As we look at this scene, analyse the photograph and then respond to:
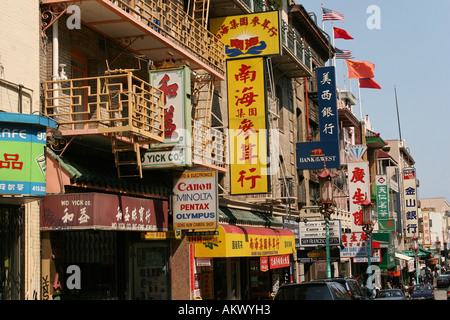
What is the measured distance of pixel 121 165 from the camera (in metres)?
19.0

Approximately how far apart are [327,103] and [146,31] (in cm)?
2452

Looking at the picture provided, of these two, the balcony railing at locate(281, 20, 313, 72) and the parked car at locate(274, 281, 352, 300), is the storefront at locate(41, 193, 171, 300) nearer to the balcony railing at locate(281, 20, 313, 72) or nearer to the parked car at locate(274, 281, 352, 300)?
the parked car at locate(274, 281, 352, 300)

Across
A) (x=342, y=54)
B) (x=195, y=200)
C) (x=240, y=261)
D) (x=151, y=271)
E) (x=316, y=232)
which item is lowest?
(x=240, y=261)

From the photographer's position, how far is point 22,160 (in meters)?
13.2

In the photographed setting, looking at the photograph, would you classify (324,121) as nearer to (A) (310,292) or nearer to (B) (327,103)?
(B) (327,103)

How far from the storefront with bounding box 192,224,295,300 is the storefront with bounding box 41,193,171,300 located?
172 cm

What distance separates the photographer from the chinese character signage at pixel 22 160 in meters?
12.9

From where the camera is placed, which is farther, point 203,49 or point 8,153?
point 203,49

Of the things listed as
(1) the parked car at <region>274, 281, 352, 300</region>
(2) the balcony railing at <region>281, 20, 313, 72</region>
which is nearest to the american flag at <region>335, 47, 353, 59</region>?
(2) the balcony railing at <region>281, 20, 313, 72</region>

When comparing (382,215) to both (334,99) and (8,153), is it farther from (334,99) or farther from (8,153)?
(8,153)

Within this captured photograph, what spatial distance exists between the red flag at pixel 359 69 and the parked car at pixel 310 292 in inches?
1491

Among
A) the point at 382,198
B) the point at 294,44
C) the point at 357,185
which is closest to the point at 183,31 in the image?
the point at 294,44
